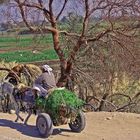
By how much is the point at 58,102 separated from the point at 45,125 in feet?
1.87

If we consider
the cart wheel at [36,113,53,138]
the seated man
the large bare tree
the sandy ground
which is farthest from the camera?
the large bare tree

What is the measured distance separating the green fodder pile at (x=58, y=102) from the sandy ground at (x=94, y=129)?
591mm

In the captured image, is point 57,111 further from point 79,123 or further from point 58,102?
point 79,123

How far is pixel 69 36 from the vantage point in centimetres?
1711

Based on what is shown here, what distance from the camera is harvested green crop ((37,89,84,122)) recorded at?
10.9 meters

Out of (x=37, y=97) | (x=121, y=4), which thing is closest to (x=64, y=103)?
(x=37, y=97)

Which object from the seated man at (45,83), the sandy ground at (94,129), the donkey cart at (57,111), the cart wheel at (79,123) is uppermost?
the seated man at (45,83)

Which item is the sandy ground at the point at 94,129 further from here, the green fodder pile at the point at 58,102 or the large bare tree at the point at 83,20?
the large bare tree at the point at 83,20

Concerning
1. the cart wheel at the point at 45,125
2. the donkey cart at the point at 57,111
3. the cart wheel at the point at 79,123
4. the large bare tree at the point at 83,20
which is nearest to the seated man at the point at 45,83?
the donkey cart at the point at 57,111

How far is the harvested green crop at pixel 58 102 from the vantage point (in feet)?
35.9

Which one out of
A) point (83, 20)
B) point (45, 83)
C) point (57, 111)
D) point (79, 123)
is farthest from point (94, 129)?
point (83, 20)

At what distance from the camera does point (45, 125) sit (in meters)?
10.9

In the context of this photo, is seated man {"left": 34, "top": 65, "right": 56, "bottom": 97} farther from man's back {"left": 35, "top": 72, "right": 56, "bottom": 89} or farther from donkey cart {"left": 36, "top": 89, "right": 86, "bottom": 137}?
donkey cart {"left": 36, "top": 89, "right": 86, "bottom": 137}

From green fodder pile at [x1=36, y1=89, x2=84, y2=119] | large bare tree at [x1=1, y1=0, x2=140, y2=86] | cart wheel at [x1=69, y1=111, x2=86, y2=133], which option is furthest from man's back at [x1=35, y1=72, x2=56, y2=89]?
large bare tree at [x1=1, y1=0, x2=140, y2=86]
